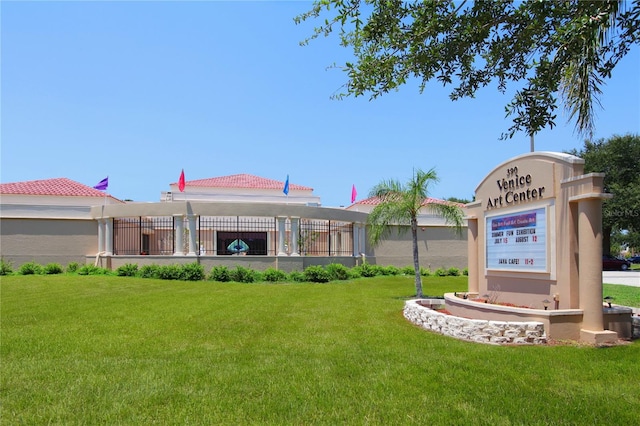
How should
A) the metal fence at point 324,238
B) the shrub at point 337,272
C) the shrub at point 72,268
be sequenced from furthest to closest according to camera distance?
the metal fence at point 324,238
the shrub at point 72,268
the shrub at point 337,272

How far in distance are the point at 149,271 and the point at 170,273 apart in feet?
4.21

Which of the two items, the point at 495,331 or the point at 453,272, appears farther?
the point at 453,272

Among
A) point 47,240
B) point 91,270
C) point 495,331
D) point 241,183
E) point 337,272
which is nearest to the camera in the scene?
point 495,331

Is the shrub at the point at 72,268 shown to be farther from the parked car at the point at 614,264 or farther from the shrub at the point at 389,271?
the parked car at the point at 614,264

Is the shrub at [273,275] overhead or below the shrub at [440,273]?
overhead

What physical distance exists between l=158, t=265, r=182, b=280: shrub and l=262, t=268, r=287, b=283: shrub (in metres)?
3.91

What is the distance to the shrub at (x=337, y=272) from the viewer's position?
2402 centimetres

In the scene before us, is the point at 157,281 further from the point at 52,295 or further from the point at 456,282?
the point at 456,282

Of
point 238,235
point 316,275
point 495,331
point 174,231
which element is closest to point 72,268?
point 174,231

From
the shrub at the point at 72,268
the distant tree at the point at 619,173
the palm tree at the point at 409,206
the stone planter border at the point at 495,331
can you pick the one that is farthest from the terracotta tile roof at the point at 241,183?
the stone planter border at the point at 495,331

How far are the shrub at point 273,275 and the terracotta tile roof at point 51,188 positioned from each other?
12.2 m

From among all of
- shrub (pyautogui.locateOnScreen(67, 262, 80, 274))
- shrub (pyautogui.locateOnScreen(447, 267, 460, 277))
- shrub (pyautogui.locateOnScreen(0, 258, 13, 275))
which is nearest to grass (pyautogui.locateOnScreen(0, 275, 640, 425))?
shrub (pyautogui.locateOnScreen(67, 262, 80, 274))

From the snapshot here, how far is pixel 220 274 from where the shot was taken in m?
22.7

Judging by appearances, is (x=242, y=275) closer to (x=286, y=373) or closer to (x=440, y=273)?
(x=440, y=273)
